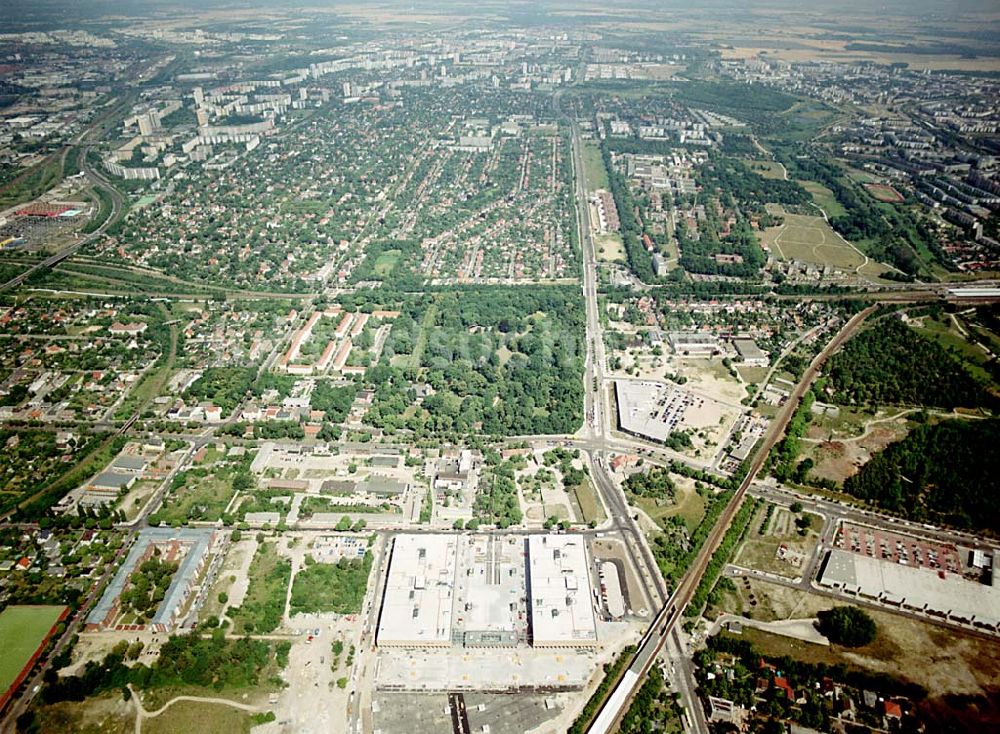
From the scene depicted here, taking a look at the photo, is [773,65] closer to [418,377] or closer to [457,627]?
[418,377]

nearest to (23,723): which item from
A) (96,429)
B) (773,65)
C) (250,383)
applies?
(96,429)

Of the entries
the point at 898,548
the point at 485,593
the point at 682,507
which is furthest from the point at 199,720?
the point at 898,548

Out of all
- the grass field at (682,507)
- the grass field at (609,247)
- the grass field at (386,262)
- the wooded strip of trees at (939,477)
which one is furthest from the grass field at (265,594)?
the grass field at (609,247)

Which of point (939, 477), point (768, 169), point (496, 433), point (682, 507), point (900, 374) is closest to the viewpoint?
point (682, 507)

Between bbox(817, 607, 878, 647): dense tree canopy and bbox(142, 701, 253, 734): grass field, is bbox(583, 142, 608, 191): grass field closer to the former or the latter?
bbox(817, 607, 878, 647): dense tree canopy

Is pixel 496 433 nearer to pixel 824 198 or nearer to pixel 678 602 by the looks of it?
pixel 678 602
